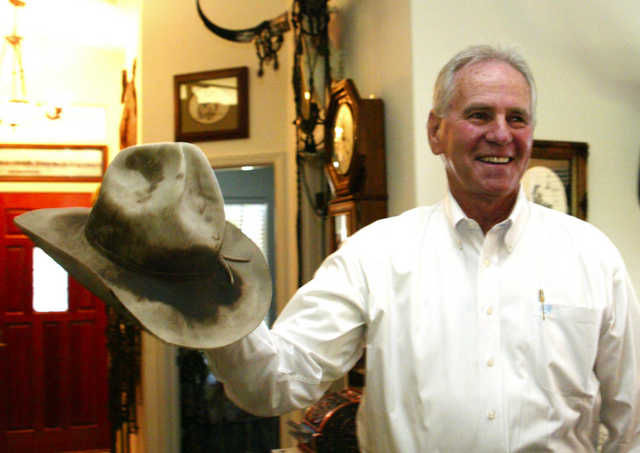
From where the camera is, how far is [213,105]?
4086mm

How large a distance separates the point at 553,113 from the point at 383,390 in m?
1.39

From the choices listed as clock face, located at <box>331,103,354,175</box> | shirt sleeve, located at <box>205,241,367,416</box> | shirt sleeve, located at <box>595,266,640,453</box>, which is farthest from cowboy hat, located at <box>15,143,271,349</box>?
clock face, located at <box>331,103,354,175</box>

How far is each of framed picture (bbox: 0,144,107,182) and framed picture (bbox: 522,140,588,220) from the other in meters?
4.59

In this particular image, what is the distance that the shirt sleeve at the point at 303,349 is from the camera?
1146mm

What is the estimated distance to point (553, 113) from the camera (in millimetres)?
2262

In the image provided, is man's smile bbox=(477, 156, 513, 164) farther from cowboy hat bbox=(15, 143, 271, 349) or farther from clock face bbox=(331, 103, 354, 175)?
clock face bbox=(331, 103, 354, 175)

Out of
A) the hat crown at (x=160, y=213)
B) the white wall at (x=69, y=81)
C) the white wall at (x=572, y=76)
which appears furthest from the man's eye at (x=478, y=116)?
the white wall at (x=69, y=81)

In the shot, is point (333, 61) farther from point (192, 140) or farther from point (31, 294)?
point (31, 294)

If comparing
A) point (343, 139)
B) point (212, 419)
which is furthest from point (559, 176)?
point (212, 419)

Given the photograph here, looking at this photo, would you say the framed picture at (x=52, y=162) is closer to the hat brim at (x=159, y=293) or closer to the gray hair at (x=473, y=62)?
the gray hair at (x=473, y=62)

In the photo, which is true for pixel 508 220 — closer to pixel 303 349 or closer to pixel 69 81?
pixel 303 349

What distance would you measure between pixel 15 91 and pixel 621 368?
224 inches

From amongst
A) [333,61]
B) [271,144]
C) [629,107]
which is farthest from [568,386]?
[271,144]

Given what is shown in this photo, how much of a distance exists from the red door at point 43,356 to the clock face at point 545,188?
464cm
